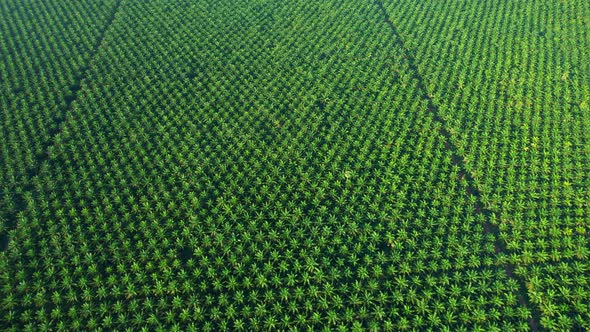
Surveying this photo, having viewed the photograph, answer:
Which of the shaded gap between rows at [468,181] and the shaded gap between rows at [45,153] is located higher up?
the shaded gap between rows at [45,153]

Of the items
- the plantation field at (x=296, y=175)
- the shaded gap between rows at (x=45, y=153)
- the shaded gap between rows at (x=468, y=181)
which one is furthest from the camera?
the shaded gap between rows at (x=45, y=153)

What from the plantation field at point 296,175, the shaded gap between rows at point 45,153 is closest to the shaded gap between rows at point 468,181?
the plantation field at point 296,175

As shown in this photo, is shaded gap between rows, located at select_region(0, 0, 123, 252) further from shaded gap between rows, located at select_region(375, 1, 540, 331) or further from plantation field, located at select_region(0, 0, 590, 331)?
shaded gap between rows, located at select_region(375, 1, 540, 331)

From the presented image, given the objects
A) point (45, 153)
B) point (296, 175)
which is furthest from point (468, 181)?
point (45, 153)

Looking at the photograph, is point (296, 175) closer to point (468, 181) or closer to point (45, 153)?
point (468, 181)

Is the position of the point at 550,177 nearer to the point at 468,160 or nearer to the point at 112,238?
the point at 468,160

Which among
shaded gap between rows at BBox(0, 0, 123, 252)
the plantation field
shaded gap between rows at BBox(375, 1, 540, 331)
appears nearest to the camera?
the plantation field

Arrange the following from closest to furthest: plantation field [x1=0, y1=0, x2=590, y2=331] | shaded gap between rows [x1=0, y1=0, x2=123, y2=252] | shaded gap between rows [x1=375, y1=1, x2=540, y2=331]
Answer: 1. plantation field [x1=0, y1=0, x2=590, y2=331]
2. shaded gap between rows [x1=375, y1=1, x2=540, y2=331]
3. shaded gap between rows [x1=0, y1=0, x2=123, y2=252]

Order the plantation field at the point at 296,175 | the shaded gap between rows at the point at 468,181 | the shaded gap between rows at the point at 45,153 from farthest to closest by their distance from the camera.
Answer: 1. the shaded gap between rows at the point at 45,153
2. the shaded gap between rows at the point at 468,181
3. the plantation field at the point at 296,175

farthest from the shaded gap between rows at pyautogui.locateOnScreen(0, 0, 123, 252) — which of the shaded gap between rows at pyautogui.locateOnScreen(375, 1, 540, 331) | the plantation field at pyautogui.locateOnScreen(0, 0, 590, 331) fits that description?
the shaded gap between rows at pyautogui.locateOnScreen(375, 1, 540, 331)

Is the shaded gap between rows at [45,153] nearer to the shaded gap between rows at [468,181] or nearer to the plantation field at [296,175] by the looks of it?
the plantation field at [296,175]
